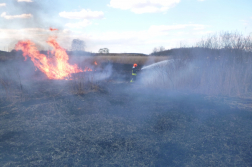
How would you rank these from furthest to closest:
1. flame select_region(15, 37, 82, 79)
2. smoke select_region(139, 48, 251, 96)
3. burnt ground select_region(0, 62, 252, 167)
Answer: flame select_region(15, 37, 82, 79) < smoke select_region(139, 48, 251, 96) < burnt ground select_region(0, 62, 252, 167)

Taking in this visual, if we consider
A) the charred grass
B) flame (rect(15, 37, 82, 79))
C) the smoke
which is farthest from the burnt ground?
flame (rect(15, 37, 82, 79))

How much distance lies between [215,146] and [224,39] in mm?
7614

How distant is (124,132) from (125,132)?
0.10ft

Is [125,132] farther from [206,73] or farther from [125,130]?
[206,73]

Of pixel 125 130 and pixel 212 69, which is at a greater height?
pixel 212 69

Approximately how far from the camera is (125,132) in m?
5.00

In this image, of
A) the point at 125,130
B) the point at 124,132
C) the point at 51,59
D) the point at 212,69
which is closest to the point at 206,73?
the point at 212,69

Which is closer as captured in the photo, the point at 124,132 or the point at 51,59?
the point at 124,132

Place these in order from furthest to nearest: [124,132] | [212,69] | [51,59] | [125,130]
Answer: [51,59], [212,69], [125,130], [124,132]

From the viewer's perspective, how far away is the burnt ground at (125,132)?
147 inches

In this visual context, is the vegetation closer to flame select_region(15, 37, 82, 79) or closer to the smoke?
the smoke

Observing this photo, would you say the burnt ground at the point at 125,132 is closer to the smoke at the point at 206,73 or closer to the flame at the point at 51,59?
the smoke at the point at 206,73

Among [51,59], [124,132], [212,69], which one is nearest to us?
[124,132]

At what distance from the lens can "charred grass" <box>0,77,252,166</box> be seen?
3.74 metres
